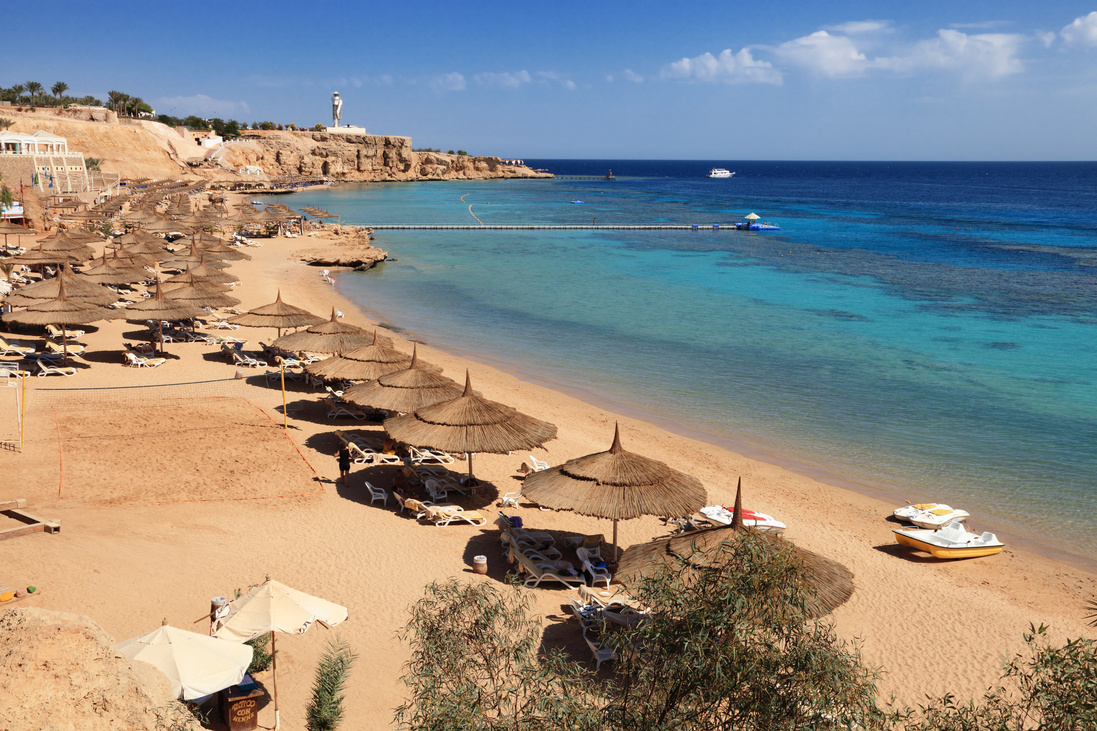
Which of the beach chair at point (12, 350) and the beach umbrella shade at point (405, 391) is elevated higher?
the beach umbrella shade at point (405, 391)

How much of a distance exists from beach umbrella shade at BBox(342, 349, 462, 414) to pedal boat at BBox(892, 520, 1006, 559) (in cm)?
857

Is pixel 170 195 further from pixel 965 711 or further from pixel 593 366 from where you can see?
pixel 965 711

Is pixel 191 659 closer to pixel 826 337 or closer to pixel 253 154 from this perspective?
pixel 826 337

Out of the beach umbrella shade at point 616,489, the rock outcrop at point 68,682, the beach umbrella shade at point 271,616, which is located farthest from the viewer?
the beach umbrella shade at point 616,489

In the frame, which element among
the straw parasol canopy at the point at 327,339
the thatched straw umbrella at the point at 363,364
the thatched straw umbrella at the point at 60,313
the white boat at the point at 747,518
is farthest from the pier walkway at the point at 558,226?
the white boat at the point at 747,518

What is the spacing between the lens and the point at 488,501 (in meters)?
13.8

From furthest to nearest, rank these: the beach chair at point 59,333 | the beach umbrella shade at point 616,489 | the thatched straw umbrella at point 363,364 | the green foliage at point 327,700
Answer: the beach chair at point 59,333 → the thatched straw umbrella at point 363,364 → the beach umbrella shade at point 616,489 → the green foliage at point 327,700

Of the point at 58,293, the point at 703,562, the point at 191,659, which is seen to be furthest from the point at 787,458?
the point at 58,293

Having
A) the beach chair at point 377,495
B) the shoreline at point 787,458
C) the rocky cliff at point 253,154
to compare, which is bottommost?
the shoreline at point 787,458

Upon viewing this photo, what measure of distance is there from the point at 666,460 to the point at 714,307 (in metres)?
19.9

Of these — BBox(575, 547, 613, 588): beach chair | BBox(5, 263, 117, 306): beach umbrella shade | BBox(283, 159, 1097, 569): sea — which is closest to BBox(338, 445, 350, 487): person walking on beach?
BBox(575, 547, 613, 588): beach chair

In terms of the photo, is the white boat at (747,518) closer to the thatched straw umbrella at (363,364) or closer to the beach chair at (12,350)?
the thatched straw umbrella at (363,364)

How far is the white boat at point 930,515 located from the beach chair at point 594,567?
605 centimetres

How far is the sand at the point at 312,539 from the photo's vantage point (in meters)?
9.10
